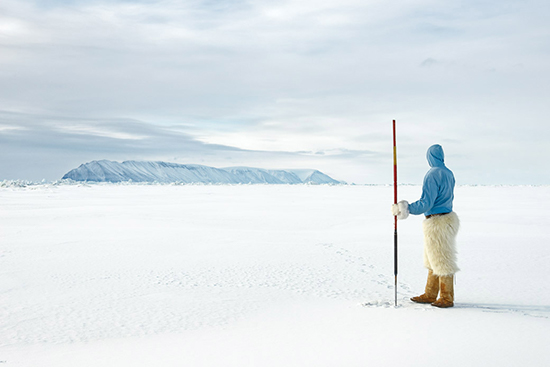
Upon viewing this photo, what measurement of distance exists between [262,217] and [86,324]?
10215mm

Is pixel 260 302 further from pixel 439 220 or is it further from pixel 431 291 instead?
pixel 439 220

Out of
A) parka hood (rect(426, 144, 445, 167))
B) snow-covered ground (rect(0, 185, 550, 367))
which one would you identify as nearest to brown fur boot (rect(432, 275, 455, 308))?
snow-covered ground (rect(0, 185, 550, 367))

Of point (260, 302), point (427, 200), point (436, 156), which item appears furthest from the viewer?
point (260, 302)

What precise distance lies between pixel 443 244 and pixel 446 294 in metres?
0.50

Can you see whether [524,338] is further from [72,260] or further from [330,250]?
[72,260]

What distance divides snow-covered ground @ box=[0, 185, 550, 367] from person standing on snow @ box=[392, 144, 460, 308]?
1.09 ft

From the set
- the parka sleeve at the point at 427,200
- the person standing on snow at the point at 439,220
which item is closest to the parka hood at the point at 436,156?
the person standing on snow at the point at 439,220

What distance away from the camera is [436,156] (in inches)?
179

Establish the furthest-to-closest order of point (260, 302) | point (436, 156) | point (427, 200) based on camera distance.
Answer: point (260, 302)
point (436, 156)
point (427, 200)

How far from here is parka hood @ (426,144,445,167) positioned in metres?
4.55

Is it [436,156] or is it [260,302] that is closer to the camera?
[436,156]

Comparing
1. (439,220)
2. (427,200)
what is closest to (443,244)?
(439,220)

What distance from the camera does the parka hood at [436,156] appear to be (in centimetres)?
455

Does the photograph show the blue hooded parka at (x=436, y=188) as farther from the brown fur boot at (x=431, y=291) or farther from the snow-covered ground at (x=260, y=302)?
the snow-covered ground at (x=260, y=302)
